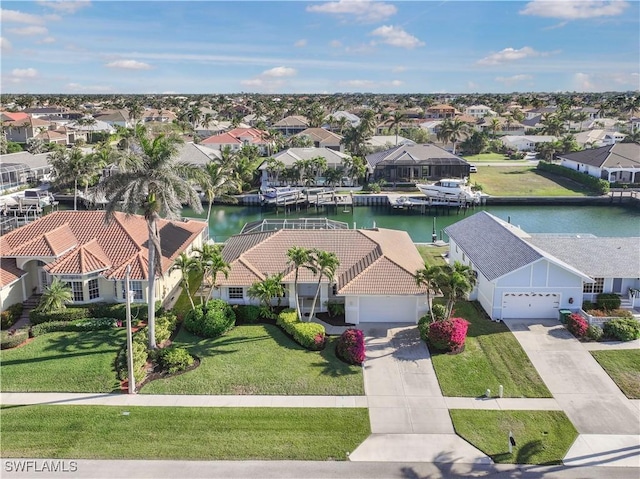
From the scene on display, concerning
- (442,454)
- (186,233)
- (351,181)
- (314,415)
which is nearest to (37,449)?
(314,415)

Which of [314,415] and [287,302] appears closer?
[314,415]

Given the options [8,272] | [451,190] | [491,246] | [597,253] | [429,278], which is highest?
[451,190]

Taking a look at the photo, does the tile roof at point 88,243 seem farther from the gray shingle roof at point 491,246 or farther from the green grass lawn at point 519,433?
the green grass lawn at point 519,433

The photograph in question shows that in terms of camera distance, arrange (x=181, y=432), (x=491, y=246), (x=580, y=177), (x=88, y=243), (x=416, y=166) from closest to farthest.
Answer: (x=181, y=432) < (x=88, y=243) < (x=491, y=246) < (x=580, y=177) < (x=416, y=166)

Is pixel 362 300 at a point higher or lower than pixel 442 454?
higher

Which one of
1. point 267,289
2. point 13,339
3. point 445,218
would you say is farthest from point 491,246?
point 445,218

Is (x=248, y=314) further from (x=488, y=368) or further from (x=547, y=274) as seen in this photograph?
(x=547, y=274)

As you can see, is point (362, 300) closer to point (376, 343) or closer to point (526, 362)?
point (376, 343)
